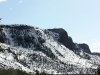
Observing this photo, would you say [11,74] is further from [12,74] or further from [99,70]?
[99,70]

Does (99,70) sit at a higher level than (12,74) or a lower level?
higher

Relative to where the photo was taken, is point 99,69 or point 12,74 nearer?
point 99,69

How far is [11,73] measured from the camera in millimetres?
68125

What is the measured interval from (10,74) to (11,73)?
2.25m

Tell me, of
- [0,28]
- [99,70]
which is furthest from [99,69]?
[0,28]

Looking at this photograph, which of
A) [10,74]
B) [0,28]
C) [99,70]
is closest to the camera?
[0,28]

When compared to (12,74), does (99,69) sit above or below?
above

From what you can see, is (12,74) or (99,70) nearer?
(99,70)

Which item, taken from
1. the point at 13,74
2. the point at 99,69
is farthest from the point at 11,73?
the point at 99,69

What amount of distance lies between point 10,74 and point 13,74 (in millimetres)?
1826

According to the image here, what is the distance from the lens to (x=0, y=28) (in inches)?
938

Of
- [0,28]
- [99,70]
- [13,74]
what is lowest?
[13,74]

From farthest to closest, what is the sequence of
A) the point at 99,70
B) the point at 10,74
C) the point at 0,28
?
the point at 10,74
the point at 99,70
the point at 0,28

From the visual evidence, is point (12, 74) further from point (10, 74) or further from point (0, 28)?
point (0, 28)
